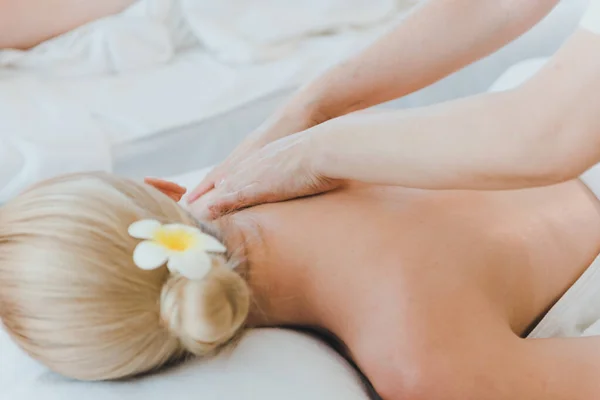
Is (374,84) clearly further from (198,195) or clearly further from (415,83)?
(198,195)

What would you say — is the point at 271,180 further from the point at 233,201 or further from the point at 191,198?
the point at 191,198

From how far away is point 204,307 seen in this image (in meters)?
0.80

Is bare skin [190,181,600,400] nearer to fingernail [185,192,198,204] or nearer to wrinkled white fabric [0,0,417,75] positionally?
fingernail [185,192,198,204]

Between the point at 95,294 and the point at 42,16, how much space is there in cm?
142

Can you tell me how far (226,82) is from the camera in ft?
5.94

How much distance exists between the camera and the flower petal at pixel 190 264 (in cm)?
79

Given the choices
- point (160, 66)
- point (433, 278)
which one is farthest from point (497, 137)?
point (160, 66)

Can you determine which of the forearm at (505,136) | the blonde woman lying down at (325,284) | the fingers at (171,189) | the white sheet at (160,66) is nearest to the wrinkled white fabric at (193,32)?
the white sheet at (160,66)

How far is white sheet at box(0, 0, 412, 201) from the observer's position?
65.4 inches

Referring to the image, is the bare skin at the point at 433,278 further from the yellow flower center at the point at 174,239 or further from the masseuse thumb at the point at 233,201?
the yellow flower center at the point at 174,239

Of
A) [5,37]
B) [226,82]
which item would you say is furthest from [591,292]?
[5,37]

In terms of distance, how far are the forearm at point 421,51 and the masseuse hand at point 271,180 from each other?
0.63 feet

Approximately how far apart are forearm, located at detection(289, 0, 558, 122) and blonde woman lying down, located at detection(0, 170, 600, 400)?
22cm

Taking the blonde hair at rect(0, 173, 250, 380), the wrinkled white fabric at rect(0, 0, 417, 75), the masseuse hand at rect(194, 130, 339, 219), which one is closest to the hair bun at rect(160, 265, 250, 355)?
the blonde hair at rect(0, 173, 250, 380)
